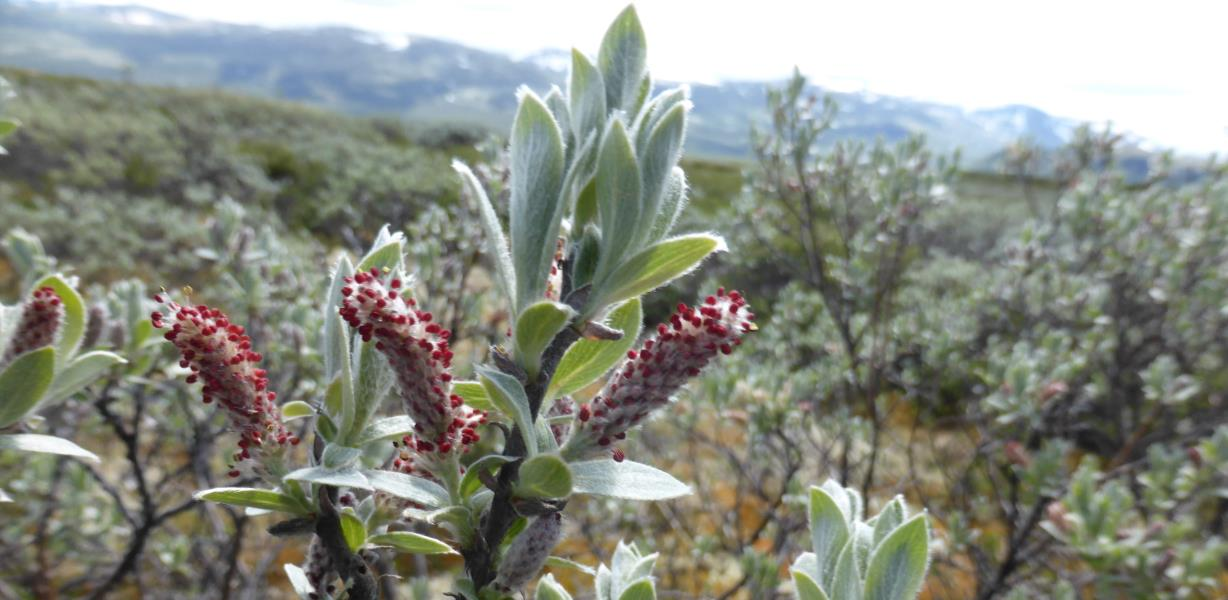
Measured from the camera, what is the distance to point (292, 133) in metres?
23.5

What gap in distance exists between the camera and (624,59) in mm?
866

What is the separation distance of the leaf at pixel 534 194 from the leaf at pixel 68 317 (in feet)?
2.95

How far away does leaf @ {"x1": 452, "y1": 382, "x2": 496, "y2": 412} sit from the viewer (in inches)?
33.8

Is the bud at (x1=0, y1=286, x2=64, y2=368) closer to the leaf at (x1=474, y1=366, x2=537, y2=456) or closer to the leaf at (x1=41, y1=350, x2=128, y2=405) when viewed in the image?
the leaf at (x1=41, y1=350, x2=128, y2=405)

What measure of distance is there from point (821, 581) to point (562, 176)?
29.6 inches

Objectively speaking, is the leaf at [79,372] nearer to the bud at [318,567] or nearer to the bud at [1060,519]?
the bud at [318,567]

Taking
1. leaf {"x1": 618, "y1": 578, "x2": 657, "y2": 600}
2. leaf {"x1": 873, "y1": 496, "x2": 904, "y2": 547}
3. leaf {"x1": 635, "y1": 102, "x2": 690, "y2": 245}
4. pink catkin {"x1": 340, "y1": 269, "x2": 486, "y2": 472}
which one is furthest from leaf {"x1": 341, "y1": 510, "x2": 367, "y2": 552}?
leaf {"x1": 873, "y1": 496, "x2": 904, "y2": 547}

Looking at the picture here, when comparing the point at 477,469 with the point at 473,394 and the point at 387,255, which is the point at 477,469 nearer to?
the point at 473,394

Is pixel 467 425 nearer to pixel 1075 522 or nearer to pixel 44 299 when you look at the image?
pixel 44 299

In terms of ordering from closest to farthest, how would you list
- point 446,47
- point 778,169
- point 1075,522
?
point 1075,522, point 778,169, point 446,47

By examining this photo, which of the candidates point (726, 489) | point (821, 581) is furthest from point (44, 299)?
point (726, 489)

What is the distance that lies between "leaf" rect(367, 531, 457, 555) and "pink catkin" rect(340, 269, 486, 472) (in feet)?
0.32

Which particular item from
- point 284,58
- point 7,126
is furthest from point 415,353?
point 284,58

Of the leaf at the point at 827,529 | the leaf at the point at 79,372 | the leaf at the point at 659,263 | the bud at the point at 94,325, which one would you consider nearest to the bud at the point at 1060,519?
the leaf at the point at 827,529
